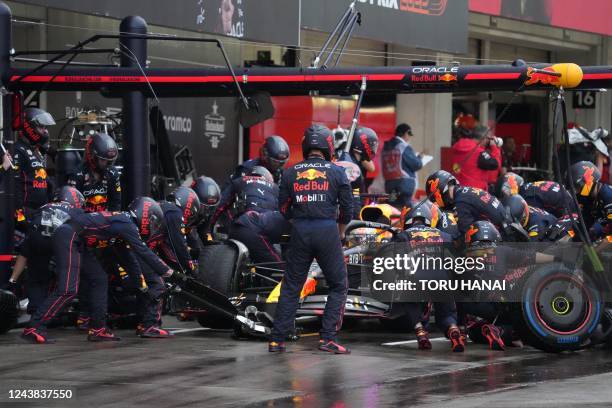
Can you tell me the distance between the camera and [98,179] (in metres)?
13.7

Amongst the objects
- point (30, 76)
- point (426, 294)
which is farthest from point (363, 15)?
point (426, 294)

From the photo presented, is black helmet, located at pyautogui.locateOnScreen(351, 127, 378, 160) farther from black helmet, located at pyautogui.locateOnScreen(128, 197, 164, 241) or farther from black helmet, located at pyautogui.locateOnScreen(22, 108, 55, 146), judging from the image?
black helmet, located at pyautogui.locateOnScreen(128, 197, 164, 241)

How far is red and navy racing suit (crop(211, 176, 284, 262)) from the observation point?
43.3 feet

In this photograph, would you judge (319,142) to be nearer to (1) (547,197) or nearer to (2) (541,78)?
(2) (541,78)

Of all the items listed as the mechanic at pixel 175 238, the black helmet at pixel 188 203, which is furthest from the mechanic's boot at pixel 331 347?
the black helmet at pixel 188 203

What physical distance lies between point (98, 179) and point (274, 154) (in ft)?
6.46

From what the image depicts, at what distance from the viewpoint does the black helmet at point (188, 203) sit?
13.1 m

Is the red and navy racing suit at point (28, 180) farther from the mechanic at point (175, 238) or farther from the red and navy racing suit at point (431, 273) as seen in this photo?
the red and navy racing suit at point (431, 273)

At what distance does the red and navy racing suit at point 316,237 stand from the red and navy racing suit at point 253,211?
6.12 feet

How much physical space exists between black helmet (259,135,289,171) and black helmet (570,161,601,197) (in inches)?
122

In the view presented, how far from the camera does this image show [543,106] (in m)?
29.6

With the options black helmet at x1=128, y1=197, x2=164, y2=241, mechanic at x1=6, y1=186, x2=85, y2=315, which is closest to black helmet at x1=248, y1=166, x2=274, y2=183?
black helmet at x1=128, y1=197, x2=164, y2=241

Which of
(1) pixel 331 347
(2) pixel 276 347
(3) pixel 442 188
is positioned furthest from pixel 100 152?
(1) pixel 331 347

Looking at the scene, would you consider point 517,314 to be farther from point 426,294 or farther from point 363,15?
point 363,15
